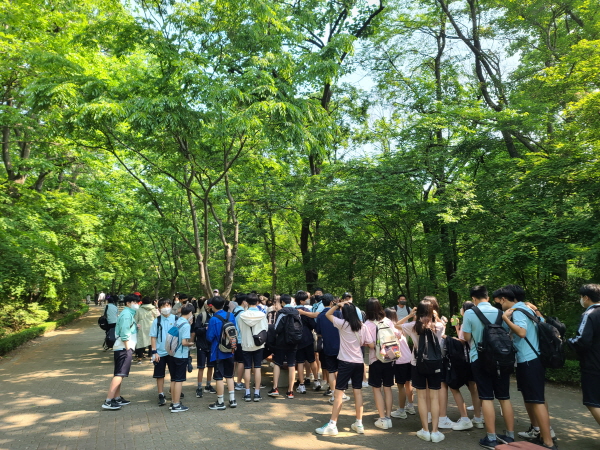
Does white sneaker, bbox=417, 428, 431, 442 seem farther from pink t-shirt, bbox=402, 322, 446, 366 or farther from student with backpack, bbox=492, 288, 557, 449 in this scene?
student with backpack, bbox=492, 288, 557, 449

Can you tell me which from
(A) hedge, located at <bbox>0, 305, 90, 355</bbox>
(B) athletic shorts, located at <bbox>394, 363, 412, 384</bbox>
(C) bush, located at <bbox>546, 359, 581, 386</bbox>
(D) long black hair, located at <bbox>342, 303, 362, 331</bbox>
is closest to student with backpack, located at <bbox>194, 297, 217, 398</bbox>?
(D) long black hair, located at <bbox>342, 303, 362, 331</bbox>

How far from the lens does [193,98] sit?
882 cm

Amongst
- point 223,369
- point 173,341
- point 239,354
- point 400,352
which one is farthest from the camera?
point 239,354

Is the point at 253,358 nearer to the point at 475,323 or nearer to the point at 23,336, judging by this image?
the point at 475,323

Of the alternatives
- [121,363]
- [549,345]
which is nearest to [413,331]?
[549,345]

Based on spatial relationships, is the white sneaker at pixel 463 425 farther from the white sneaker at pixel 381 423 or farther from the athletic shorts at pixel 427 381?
the white sneaker at pixel 381 423

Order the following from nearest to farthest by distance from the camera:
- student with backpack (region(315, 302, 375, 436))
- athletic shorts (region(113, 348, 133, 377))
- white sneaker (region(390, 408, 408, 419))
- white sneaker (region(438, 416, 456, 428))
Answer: student with backpack (region(315, 302, 375, 436)) → white sneaker (region(438, 416, 456, 428)) → white sneaker (region(390, 408, 408, 419)) → athletic shorts (region(113, 348, 133, 377))

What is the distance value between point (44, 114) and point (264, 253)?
16.1 metres

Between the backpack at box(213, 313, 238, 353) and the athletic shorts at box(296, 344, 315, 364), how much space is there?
5.34 feet

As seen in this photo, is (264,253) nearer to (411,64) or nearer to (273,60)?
(411,64)

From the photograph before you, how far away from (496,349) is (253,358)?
4.22 meters

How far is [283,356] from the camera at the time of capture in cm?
730

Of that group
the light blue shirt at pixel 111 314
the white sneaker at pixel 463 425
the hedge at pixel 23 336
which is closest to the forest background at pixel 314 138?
the hedge at pixel 23 336

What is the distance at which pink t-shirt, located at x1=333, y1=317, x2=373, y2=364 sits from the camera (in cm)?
543
